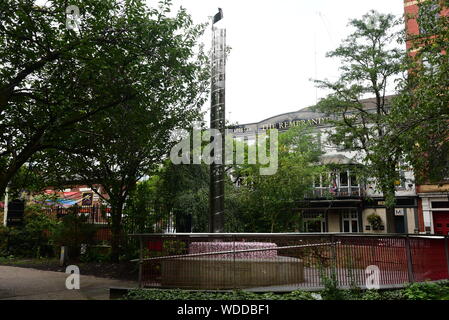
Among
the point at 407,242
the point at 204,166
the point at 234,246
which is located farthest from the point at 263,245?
the point at 204,166

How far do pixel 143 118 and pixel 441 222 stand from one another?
2835cm

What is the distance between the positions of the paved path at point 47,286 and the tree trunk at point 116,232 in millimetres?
1834

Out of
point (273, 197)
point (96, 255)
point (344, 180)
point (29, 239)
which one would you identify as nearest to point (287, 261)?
point (96, 255)

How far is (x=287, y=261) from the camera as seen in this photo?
8.32 metres

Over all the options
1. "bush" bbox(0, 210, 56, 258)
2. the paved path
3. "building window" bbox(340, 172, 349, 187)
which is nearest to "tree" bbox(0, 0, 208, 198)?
the paved path

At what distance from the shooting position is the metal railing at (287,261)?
8062 mm

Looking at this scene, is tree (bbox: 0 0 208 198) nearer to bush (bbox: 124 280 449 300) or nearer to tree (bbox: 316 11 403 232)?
bush (bbox: 124 280 449 300)

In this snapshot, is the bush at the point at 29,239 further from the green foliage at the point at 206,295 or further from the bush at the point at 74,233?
the green foliage at the point at 206,295

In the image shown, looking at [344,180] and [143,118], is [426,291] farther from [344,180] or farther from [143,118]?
[344,180]

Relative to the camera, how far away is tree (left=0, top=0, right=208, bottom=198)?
29.1 ft

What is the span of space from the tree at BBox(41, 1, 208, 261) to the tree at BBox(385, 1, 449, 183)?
23.7 ft

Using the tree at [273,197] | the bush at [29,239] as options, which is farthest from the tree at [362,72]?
the bush at [29,239]
